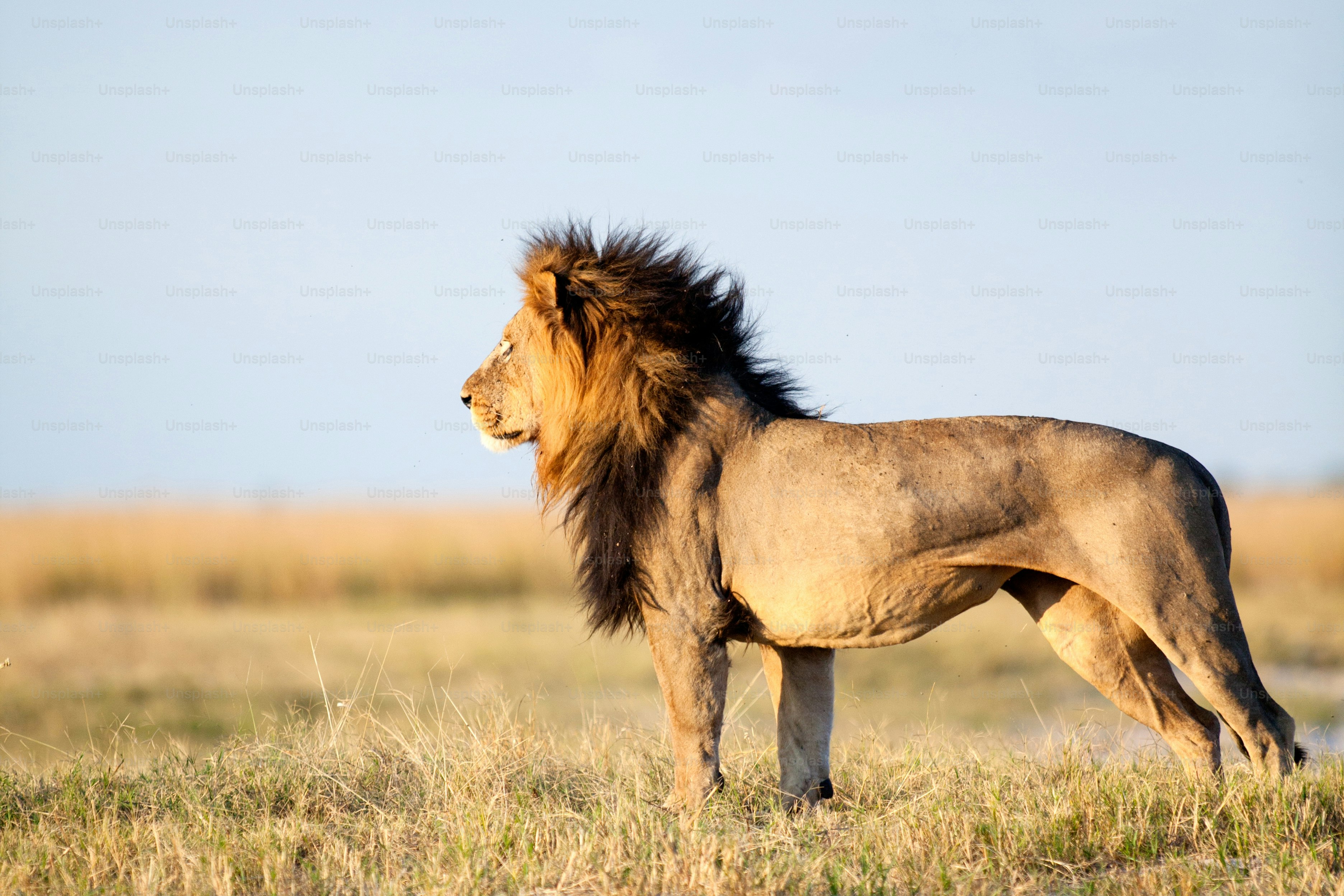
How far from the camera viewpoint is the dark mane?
179 inches

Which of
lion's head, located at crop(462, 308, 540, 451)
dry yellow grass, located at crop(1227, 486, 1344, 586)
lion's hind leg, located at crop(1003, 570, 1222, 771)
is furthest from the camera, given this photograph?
dry yellow grass, located at crop(1227, 486, 1344, 586)

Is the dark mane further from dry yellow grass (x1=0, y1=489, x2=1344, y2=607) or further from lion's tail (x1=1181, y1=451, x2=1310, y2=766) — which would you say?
dry yellow grass (x1=0, y1=489, x2=1344, y2=607)

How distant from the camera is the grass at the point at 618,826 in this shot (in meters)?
3.60

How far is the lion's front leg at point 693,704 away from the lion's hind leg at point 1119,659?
134cm

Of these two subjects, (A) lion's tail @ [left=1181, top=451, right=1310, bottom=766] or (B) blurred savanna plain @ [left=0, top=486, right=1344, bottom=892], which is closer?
(B) blurred savanna plain @ [left=0, top=486, right=1344, bottom=892]

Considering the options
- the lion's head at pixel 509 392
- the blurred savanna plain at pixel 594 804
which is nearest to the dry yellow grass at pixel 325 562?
the blurred savanna plain at pixel 594 804

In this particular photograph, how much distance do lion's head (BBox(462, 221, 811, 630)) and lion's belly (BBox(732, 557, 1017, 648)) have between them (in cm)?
52

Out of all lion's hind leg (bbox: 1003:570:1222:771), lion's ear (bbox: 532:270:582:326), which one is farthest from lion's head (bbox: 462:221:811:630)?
lion's hind leg (bbox: 1003:570:1222:771)

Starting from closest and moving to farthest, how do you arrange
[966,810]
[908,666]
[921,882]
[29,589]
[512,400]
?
[921,882] → [966,810] → [512,400] → [908,666] → [29,589]

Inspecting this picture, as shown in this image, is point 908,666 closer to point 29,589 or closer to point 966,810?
point 966,810

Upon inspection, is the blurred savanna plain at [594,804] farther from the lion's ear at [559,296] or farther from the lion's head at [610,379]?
the lion's ear at [559,296]

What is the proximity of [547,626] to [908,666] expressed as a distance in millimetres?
5270

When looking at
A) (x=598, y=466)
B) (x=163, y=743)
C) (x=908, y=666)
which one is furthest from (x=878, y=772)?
(x=908, y=666)

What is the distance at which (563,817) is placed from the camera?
14.2 feet
